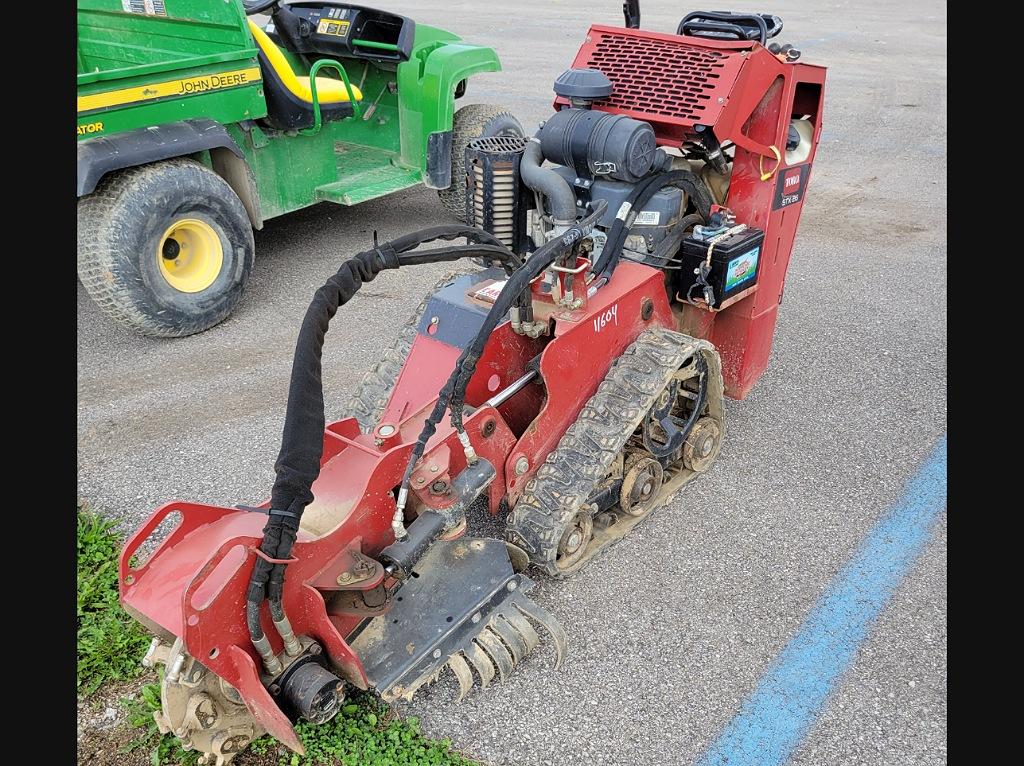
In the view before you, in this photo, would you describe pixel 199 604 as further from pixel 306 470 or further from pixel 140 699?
pixel 140 699

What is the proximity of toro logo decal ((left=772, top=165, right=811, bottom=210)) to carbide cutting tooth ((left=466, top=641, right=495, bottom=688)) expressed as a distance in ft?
8.48

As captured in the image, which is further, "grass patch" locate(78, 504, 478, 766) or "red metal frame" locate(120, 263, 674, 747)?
"grass patch" locate(78, 504, 478, 766)

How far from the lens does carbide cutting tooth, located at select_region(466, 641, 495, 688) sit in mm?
3152

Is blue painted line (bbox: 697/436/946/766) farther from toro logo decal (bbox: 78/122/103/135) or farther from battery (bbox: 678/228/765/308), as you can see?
toro logo decal (bbox: 78/122/103/135)

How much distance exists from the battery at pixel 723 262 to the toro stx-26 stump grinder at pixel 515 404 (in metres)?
0.01

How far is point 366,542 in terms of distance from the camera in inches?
119

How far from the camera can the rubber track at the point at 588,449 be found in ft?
11.4

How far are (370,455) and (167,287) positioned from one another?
10.3 feet

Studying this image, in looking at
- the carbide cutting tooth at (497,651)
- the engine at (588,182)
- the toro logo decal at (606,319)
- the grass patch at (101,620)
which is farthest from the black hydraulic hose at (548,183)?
the grass patch at (101,620)

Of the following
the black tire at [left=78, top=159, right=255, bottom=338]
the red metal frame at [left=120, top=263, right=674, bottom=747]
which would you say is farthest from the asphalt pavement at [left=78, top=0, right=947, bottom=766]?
the red metal frame at [left=120, top=263, right=674, bottom=747]

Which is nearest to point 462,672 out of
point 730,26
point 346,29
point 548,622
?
point 548,622

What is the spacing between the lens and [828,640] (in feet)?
11.3

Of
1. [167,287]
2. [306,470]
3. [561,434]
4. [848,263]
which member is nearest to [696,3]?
[848,263]

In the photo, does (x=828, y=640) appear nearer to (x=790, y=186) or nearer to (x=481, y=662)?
(x=481, y=662)
